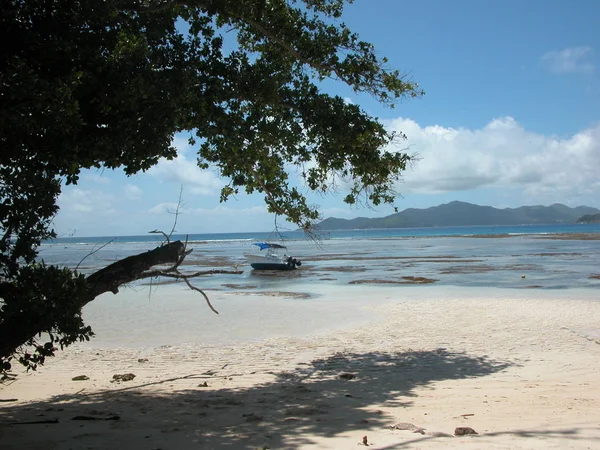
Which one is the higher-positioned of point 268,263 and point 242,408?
point 268,263

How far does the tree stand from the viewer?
5535 mm

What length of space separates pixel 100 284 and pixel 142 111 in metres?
2.35

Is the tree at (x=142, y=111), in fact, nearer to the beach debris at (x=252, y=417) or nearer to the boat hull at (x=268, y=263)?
the beach debris at (x=252, y=417)

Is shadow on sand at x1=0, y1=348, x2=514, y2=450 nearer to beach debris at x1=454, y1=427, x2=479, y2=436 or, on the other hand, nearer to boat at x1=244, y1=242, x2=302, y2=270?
beach debris at x1=454, y1=427, x2=479, y2=436

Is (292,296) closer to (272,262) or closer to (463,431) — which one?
(272,262)

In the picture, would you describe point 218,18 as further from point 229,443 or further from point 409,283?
point 409,283

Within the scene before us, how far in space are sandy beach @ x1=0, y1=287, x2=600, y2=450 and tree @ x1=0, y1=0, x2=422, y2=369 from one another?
1.52 m

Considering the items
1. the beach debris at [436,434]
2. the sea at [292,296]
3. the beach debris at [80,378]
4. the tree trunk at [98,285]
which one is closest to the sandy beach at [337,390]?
the beach debris at [436,434]

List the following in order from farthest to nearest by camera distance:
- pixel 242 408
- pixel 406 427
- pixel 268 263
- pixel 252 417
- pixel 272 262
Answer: pixel 268 263 → pixel 272 262 → pixel 242 408 → pixel 252 417 → pixel 406 427

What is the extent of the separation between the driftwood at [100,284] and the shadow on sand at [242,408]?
42.2 inches

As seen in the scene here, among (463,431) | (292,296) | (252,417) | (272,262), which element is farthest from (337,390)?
(272,262)

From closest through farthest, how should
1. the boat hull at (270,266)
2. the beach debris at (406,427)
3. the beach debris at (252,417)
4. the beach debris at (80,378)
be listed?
the beach debris at (406,427), the beach debris at (252,417), the beach debris at (80,378), the boat hull at (270,266)

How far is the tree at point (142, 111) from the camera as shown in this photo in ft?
18.2

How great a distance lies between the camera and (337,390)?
821 centimetres
